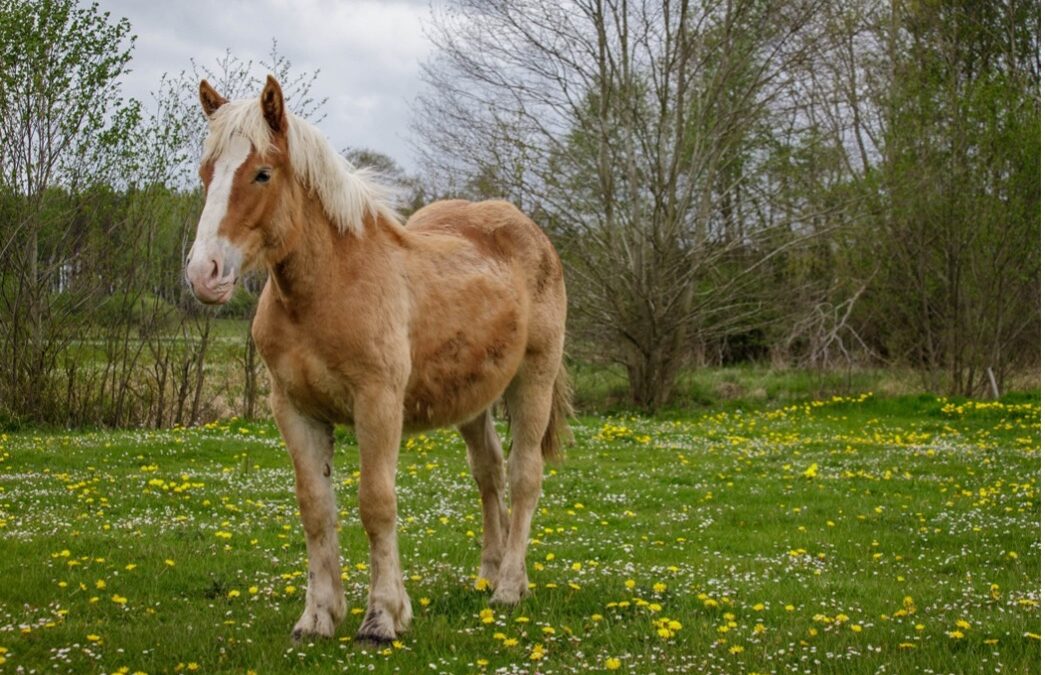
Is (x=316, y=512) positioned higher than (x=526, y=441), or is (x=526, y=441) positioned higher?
(x=526, y=441)

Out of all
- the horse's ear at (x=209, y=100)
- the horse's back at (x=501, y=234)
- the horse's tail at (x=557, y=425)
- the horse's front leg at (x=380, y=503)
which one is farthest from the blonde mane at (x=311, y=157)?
the horse's tail at (x=557, y=425)

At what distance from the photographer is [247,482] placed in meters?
11.8

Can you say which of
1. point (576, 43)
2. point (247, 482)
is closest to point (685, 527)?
point (247, 482)

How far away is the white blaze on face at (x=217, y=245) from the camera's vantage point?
190 inches

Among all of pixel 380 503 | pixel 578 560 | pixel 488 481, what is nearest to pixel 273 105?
pixel 380 503

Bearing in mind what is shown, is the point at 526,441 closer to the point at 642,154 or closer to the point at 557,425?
the point at 557,425

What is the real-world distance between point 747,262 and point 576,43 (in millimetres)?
6445

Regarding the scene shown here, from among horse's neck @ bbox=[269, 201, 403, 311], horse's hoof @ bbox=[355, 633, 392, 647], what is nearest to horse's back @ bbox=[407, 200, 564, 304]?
horse's neck @ bbox=[269, 201, 403, 311]

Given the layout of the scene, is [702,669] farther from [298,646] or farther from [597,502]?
[597,502]

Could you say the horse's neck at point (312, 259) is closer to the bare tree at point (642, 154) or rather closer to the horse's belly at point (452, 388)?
the horse's belly at point (452, 388)

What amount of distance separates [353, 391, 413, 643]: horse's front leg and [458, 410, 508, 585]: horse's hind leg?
137 cm

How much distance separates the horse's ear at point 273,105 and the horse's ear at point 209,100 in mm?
345

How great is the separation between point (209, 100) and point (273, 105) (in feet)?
1.58

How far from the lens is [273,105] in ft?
17.3
